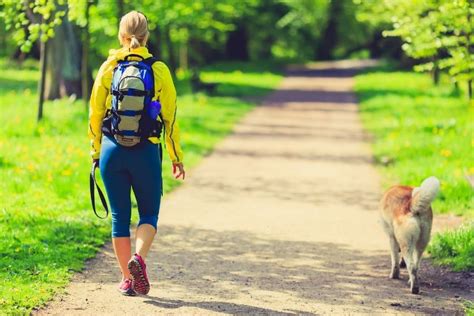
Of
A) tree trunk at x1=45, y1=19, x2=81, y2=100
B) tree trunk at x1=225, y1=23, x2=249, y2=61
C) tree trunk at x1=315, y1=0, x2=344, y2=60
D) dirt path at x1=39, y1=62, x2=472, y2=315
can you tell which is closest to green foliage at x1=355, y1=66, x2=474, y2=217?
dirt path at x1=39, y1=62, x2=472, y2=315

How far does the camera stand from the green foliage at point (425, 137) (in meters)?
11.1

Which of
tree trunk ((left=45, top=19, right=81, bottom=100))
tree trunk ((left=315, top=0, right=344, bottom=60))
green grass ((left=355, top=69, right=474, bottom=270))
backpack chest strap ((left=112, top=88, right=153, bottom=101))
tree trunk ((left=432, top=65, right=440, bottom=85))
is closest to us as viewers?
backpack chest strap ((left=112, top=88, right=153, bottom=101))

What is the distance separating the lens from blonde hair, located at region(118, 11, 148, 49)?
6023mm

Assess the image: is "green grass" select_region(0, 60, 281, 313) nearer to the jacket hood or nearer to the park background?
the park background

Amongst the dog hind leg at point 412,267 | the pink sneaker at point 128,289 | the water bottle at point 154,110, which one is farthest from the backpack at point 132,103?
the dog hind leg at point 412,267

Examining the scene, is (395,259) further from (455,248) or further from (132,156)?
(132,156)

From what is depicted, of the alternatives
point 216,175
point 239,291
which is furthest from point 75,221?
point 216,175

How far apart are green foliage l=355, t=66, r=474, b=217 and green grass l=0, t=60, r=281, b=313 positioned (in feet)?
10.5

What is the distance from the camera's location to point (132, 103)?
233 inches

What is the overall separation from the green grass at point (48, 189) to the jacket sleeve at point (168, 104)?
4.52 ft

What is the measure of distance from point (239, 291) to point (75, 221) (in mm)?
2758

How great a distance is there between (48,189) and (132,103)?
473 centimetres

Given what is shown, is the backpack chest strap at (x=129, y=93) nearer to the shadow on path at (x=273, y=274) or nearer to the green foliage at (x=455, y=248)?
the shadow on path at (x=273, y=274)

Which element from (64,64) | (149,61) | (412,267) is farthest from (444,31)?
(64,64)
